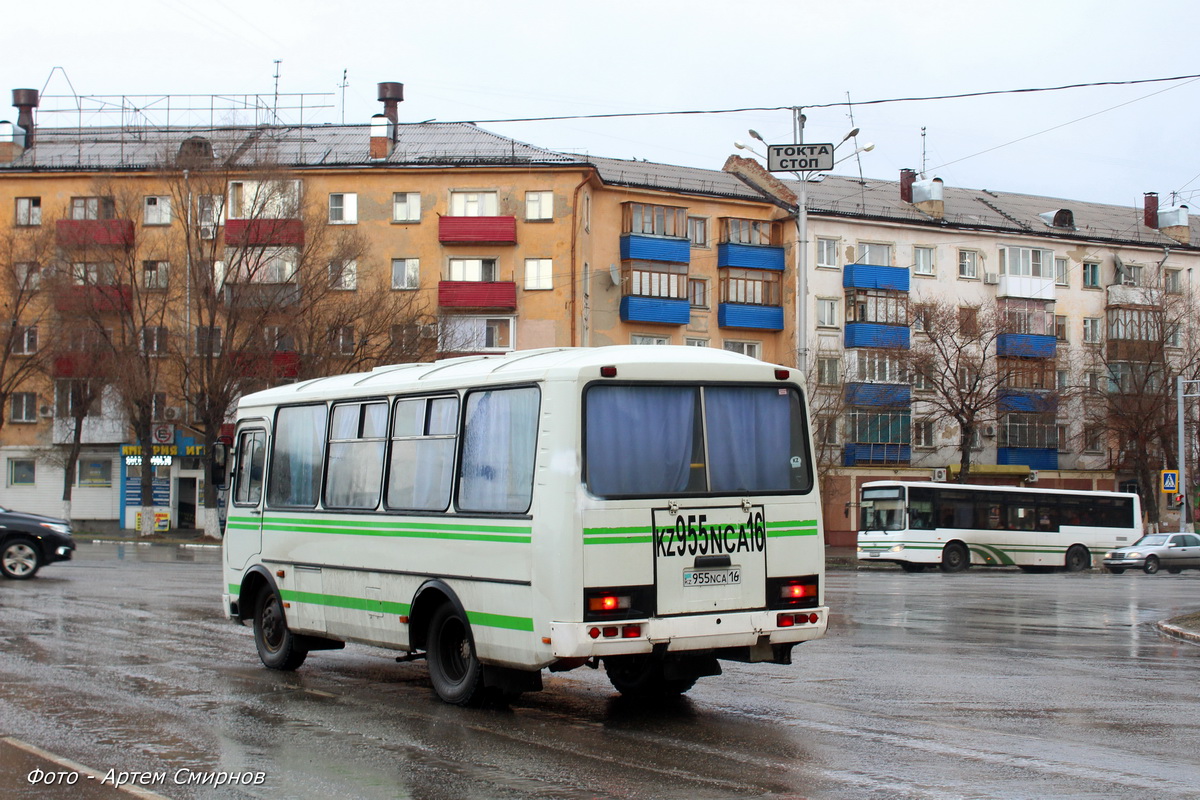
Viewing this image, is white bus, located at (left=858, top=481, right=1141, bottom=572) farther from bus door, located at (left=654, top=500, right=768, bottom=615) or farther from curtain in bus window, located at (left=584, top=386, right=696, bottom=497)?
curtain in bus window, located at (left=584, top=386, right=696, bottom=497)

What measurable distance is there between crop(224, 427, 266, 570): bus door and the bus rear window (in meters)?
5.25

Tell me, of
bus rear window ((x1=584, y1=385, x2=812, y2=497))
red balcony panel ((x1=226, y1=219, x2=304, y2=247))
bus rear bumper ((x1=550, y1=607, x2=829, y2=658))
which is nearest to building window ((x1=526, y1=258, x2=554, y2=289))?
red balcony panel ((x1=226, y1=219, x2=304, y2=247))

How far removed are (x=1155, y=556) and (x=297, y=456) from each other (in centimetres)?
3826

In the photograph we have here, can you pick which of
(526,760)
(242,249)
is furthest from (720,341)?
(526,760)

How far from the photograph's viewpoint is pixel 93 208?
2186 inches

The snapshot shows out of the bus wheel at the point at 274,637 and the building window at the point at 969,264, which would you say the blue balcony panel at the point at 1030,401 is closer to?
the building window at the point at 969,264

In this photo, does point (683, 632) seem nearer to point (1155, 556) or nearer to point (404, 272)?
point (1155, 556)

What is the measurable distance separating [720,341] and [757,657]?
5515cm

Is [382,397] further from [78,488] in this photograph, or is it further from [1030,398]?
[1030,398]

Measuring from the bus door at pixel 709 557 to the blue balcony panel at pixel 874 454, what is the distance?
54.6 meters

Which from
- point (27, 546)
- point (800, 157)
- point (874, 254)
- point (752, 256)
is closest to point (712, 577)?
point (27, 546)

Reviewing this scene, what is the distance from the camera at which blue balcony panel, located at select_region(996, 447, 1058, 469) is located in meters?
68.4

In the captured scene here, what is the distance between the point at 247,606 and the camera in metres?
14.0

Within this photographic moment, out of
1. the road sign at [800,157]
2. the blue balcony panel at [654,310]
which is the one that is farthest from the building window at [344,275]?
the road sign at [800,157]
